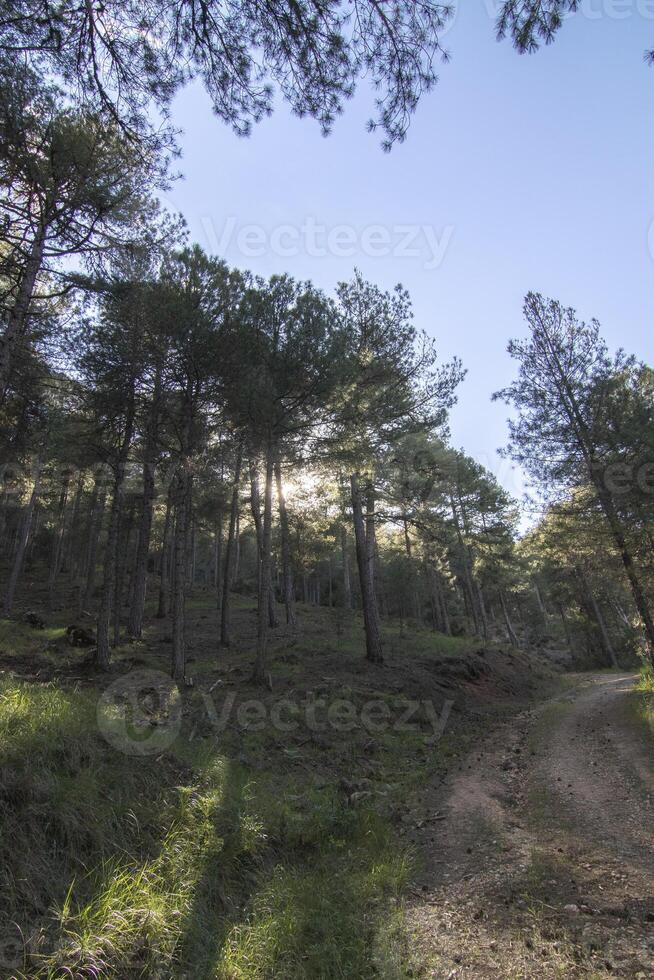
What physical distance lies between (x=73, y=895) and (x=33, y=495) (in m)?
20.3

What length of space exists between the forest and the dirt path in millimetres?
297

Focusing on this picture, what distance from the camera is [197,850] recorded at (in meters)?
4.37

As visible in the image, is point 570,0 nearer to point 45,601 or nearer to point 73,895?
point 73,895

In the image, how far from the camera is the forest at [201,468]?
372 cm

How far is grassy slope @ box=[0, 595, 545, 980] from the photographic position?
3188 mm

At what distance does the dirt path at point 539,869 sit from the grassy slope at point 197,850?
0.43 m

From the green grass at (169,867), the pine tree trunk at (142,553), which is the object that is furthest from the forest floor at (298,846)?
the pine tree trunk at (142,553)

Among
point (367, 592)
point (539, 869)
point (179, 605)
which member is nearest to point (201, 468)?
point (179, 605)

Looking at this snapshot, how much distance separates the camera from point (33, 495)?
20094mm

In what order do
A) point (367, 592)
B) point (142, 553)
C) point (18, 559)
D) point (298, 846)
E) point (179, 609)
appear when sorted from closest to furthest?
1. point (298, 846)
2. point (179, 609)
3. point (367, 592)
4. point (142, 553)
5. point (18, 559)

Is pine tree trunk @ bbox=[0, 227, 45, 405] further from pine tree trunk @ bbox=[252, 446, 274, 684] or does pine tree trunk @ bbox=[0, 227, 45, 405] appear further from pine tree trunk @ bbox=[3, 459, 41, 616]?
pine tree trunk @ bbox=[3, 459, 41, 616]

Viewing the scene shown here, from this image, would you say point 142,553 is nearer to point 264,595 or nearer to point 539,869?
point 264,595

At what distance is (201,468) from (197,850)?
9.66 metres

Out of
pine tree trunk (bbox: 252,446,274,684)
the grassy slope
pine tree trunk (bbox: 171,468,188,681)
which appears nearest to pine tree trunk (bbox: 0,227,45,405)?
pine tree trunk (bbox: 171,468,188,681)
